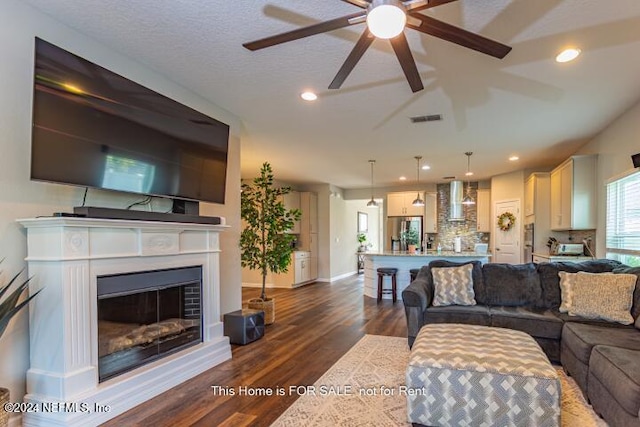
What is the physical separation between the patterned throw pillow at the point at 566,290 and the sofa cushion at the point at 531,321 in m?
0.14

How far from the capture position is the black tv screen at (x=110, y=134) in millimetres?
2223

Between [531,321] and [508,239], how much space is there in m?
4.97

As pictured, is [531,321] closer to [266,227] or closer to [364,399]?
[364,399]

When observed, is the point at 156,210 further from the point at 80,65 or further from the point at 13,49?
the point at 13,49

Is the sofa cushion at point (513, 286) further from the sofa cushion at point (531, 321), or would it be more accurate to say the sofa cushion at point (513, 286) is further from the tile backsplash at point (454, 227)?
the tile backsplash at point (454, 227)

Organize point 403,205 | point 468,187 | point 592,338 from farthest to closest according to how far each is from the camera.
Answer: point 403,205
point 468,187
point 592,338

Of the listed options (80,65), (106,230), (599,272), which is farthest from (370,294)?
(80,65)

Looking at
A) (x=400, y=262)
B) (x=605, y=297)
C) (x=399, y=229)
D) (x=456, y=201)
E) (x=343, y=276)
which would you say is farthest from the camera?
(x=343, y=276)

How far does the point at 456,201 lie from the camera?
8.40 m

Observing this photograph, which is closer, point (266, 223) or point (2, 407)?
point (2, 407)

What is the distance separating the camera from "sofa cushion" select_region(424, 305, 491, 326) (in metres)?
3.58

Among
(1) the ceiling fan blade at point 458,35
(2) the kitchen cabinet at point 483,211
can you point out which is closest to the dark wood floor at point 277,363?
(1) the ceiling fan blade at point 458,35

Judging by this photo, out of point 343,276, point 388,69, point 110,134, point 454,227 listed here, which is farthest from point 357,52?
point 343,276

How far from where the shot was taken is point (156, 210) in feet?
10.4
